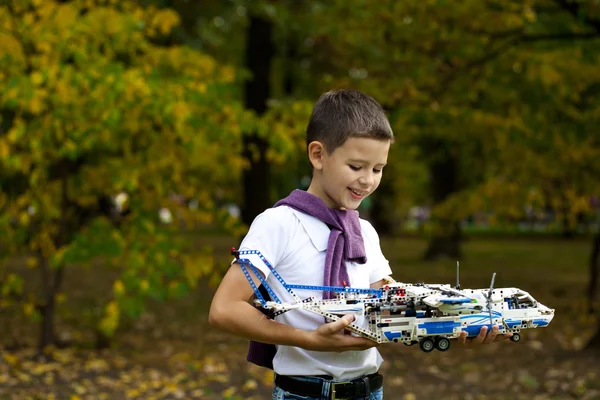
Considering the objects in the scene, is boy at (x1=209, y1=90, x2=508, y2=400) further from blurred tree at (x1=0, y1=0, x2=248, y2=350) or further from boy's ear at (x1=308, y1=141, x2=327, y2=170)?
blurred tree at (x1=0, y1=0, x2=248, y2=350)

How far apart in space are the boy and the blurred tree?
16.2 ft

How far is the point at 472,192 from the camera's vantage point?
9.75m

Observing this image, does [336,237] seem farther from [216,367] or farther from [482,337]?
[216,367]

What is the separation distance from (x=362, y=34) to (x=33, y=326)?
598cm

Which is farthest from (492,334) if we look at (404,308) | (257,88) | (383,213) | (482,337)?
(383,213)

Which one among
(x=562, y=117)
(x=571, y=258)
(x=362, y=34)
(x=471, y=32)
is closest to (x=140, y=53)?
(x=362, y=34)

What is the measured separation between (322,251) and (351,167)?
0.93 feet

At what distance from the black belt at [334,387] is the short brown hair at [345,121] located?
2.44ft

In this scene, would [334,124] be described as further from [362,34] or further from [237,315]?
[362,34]

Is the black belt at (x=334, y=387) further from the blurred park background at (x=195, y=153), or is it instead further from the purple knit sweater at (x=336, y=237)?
the blurred park background at (x=195, y=153)

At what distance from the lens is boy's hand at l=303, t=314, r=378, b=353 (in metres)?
2.28

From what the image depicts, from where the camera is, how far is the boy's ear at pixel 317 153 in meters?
2.54

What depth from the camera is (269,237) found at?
2.46 meters

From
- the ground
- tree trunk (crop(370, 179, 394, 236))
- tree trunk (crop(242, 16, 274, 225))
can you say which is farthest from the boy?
tree trunk (crop(370, 179, 394, 236))
